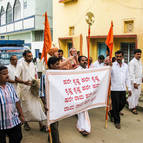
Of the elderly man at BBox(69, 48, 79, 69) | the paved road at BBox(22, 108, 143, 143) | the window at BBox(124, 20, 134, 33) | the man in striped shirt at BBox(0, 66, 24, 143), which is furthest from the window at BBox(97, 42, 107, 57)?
the man in striped shirt at BBox(0, 66, 24, 143)

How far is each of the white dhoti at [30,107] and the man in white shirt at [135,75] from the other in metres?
2.56

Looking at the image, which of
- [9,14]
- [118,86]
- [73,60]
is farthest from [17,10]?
[118,86]

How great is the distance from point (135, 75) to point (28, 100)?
298cm

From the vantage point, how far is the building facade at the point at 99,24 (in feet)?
25.1

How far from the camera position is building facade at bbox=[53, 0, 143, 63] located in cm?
766

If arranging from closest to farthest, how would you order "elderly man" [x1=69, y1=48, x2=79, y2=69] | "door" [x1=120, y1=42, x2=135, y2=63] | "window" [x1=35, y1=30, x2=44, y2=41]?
"elderly man" [x1=69, y1=48, x2=79, y2=69] → "door" [x1=120, y1=42, x2=135, y2=63] → "window" [x1=35, y1=30, x2=44, y2=41]

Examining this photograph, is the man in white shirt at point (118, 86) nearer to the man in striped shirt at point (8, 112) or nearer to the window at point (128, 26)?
the man in striped shirt at point (8, 112)

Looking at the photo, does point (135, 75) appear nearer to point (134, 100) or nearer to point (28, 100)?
point (134, 100)

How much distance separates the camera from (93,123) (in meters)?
4.95

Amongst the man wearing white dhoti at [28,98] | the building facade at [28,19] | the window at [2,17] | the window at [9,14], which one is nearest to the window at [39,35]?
the building facade at [28,19]

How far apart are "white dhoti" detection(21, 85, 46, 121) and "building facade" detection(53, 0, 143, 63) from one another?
4.23m

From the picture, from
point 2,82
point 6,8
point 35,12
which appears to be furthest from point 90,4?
point 6,8

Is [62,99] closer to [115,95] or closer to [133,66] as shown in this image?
[115,95]

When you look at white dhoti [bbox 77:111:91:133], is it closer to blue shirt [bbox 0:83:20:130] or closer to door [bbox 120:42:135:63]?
blue shirt [bbox 0:83:20:130]
